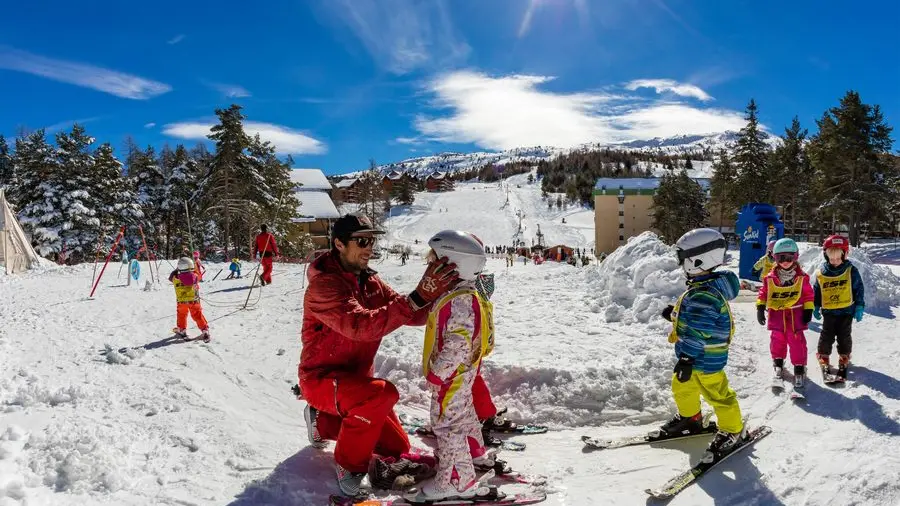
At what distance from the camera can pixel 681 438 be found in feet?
15.4

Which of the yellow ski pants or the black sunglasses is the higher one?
the black sunglasses

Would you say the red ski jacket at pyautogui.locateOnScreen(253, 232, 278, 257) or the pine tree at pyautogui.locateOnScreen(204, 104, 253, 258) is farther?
the pine tree at pyautogui.locateOnScreen(204, 104, 253, 258)

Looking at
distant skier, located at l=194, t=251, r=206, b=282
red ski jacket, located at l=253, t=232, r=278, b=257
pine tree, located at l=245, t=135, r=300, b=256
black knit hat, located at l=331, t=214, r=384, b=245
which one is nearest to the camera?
black knit hat, located at l=331, t=214, r=384, b=245

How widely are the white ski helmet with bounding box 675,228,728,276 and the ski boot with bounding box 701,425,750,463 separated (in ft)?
4.53

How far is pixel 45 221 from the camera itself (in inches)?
1236

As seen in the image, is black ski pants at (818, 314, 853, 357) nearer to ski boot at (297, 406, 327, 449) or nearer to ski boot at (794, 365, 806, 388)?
ski boot at (794, 365, 806, 388)

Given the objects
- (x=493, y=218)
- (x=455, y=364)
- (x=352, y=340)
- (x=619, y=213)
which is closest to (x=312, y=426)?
(x=352, y=340)

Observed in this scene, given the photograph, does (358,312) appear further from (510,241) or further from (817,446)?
(510,241)

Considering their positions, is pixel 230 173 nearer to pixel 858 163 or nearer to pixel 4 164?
pixel 4 164

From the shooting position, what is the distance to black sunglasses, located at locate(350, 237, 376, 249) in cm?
390

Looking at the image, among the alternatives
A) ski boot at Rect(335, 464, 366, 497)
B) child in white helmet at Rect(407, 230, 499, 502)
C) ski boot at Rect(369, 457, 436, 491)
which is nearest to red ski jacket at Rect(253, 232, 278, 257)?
ski boot at Rect(369, 457, 436, 491)

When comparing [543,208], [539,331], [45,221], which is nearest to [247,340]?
[539,331]

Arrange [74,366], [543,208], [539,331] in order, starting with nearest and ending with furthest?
[74,366] → [539,331] → [543,208]

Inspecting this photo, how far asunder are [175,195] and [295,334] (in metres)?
38.7
